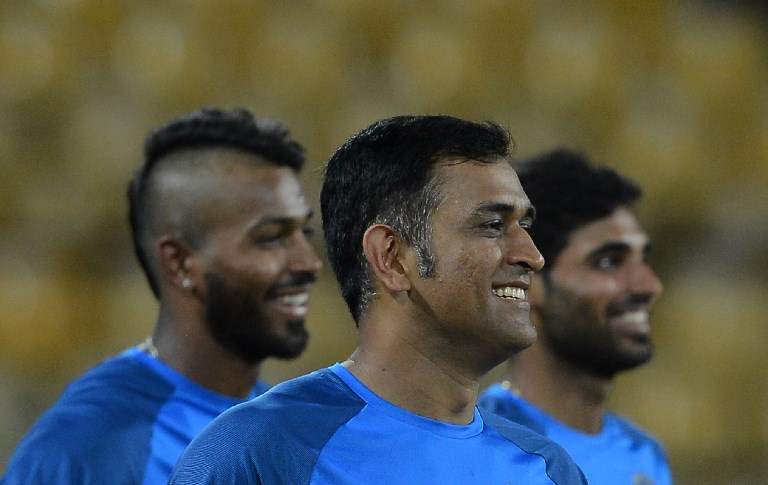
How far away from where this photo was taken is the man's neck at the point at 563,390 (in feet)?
11.2

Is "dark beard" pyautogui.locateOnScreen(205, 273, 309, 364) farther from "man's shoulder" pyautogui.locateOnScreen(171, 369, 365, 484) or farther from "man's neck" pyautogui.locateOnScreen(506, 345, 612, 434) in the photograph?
"man's shoulder" pyautogui.locateOnScreen(171, 369, 365, 484)

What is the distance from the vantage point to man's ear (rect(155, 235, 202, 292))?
125 inches

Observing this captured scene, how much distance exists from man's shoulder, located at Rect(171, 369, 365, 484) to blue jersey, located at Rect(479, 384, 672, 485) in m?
1.37

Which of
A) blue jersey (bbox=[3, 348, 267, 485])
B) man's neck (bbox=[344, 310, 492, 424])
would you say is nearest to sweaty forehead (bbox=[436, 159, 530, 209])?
man's neck (bbox=[344, 310, 492, 424])

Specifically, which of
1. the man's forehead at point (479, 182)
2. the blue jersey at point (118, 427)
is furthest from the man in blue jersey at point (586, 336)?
the man's forehead at point (479, 182)

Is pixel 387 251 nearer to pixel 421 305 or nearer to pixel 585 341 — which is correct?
pixel 421 305

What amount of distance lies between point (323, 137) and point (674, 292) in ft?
6.95

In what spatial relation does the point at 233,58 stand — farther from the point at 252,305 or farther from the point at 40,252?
the point at 252,305

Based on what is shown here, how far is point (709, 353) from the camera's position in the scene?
686cm

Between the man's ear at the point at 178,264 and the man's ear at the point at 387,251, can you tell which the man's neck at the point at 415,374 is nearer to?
the man's ear at the point at 387,251

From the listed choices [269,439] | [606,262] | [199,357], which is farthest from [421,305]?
[606,262]

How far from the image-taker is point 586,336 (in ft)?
11.3

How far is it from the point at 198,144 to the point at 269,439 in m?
1.57

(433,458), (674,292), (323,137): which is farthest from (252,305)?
(674,292)
